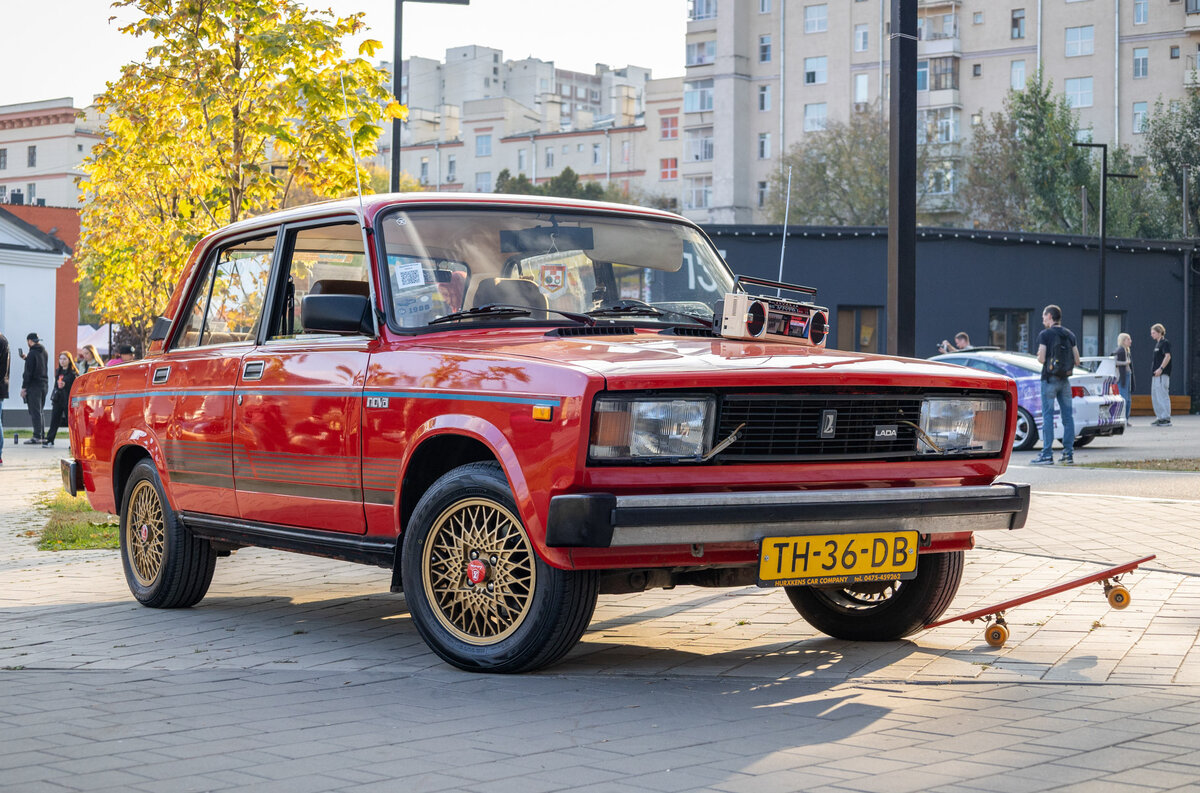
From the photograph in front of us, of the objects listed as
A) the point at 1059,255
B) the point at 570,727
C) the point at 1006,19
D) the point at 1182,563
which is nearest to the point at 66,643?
the point at 570,727

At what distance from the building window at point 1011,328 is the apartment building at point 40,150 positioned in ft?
223

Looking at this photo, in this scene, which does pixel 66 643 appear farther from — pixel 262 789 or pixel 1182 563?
pixel 1182 563

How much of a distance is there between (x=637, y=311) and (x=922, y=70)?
77.5m

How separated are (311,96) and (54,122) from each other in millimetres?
86418

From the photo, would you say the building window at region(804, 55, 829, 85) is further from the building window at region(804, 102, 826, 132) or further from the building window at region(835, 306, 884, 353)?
the building window at region(835, 306, 884, 353)

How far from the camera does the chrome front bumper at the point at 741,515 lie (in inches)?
194

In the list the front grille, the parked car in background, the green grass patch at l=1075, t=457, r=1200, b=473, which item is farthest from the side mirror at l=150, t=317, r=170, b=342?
the parked car in background

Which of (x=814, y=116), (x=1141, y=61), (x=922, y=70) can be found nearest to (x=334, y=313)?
(x=1141, y=61)

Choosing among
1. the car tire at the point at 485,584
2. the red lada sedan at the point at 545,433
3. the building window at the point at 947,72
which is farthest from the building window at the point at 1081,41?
the car tire at the point at 485,584

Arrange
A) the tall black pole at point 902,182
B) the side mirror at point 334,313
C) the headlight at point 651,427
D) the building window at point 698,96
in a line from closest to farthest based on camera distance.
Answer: the headlight at point 651,427, the side mirror at point 334,313, the tall black pole at point 902,182, the building window at point 698,96

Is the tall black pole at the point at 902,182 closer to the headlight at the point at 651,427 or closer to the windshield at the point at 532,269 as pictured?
the windshield at the point at 532,269

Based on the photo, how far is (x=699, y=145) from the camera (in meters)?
91.2

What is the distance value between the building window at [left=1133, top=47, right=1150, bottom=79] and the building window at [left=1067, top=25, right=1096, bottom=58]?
2.14 meters

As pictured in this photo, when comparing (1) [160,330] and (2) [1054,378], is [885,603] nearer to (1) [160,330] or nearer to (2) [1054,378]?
(1) [160,330]
